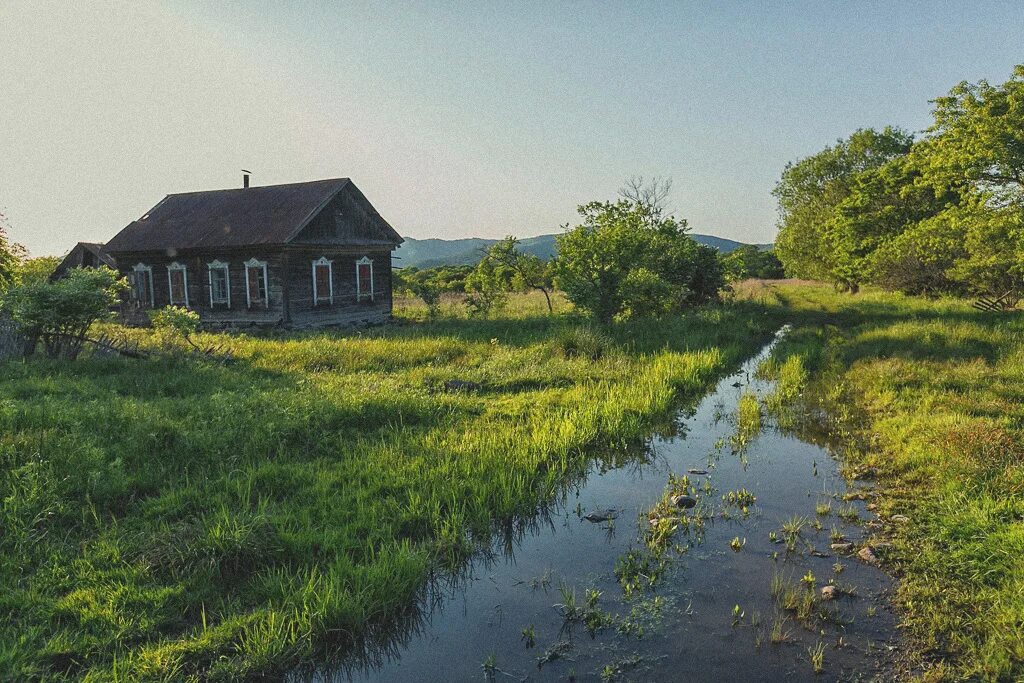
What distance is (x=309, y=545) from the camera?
5.07 metres

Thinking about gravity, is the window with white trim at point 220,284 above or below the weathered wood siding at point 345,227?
below

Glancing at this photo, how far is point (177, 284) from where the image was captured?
24.7 meters

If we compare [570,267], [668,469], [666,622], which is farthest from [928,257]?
[666,622]

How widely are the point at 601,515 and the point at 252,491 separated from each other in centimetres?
384

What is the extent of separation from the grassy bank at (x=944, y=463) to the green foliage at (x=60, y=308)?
15212 millimetres

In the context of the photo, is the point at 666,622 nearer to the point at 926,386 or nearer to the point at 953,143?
the point at 926,386

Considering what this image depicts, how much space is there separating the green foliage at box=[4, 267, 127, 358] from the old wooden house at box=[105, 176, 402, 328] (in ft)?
29.6

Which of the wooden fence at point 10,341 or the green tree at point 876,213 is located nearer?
the wooden fence at point 10,341

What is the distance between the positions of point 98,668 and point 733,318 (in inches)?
892

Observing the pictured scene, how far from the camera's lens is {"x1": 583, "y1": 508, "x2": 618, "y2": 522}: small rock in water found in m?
6.22

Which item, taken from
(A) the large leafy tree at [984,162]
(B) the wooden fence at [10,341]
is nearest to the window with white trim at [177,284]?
(B) the wooden fence at [10,341]

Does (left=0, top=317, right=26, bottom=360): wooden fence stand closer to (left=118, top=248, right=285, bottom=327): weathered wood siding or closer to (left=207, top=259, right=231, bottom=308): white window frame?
(left=118, top=248, right=285, bottom=327): weathered wood siding

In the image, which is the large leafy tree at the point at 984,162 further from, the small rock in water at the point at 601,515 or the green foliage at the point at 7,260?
the green foliage at the point at 7,260

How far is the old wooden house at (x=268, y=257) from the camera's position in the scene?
2270 cm
